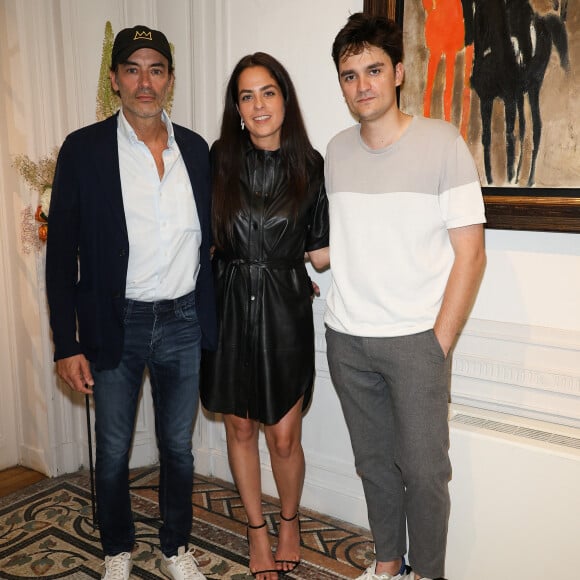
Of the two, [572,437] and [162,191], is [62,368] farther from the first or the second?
[572,437]

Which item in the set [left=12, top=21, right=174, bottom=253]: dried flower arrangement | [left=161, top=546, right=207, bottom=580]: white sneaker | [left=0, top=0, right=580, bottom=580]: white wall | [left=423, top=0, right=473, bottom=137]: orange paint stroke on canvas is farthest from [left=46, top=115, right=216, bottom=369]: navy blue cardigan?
[left=423, top=0, right=473, bottom=137]: orange paint stroke on canvas

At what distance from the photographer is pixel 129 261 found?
6.66ft

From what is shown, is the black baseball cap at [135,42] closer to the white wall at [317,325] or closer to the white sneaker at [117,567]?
the white wall at [317,325]

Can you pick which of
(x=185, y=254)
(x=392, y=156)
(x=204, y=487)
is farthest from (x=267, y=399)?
(x=204, y=487)

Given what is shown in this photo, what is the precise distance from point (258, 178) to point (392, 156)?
1.65 ft

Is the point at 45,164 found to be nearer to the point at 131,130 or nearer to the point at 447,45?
the point at 131,130

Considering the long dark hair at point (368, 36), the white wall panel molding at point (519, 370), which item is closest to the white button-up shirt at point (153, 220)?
the long dark hair at point (368, 36)

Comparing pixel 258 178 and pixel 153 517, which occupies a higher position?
pixel 258 178

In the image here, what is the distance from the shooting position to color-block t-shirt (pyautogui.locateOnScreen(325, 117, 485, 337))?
1.80 meters

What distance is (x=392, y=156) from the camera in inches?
73.5

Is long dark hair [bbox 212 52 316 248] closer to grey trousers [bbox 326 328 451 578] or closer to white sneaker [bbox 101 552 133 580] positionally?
grey trousers [bbox 326 328 451 578]

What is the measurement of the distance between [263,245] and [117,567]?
1312mm

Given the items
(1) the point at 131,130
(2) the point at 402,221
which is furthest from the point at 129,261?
(2) the point at 402,221

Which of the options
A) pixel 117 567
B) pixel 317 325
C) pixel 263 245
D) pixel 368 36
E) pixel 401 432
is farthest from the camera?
pixel 317 325
